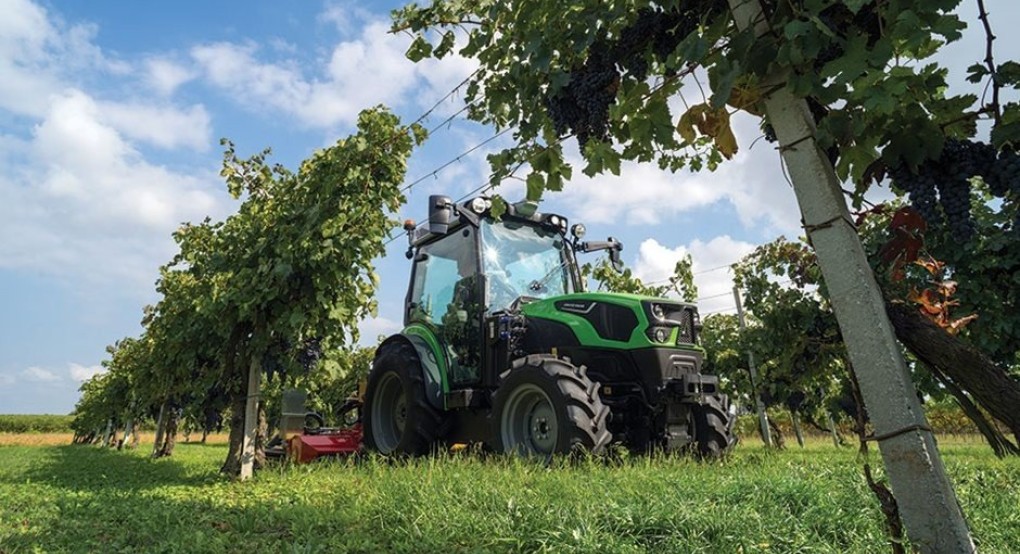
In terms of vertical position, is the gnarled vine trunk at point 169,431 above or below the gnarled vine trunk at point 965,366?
above

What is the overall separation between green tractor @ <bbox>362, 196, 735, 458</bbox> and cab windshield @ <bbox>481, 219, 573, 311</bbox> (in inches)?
0.5

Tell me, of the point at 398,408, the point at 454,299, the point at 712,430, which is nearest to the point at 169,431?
the point at 398,408

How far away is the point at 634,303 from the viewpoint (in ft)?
18.5

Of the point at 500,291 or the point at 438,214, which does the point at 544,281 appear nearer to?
A: the point at 500,291

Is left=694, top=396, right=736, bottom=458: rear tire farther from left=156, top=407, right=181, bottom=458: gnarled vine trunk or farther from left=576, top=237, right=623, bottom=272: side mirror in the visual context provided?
left=156, top=407, right=181, bottom=458: gnarled vine trunk

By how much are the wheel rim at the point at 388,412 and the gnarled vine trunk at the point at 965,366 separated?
6.01 metres

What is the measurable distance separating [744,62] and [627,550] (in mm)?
1894

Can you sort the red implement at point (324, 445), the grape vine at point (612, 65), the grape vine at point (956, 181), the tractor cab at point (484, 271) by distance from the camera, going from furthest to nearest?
1. the red implement at point (324, 445)
2. the tractor cab at point (484, 271)
3. the grape vine at point (612, 65)
4. the grape vine at point (956, 181)

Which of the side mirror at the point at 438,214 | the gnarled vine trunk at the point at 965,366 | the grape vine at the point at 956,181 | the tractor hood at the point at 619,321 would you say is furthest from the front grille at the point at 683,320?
the gnarled vine trunk at the point at 965,366

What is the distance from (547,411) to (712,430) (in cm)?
161

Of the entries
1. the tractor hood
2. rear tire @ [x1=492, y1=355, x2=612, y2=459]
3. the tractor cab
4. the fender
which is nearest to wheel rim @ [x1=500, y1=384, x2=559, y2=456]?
rear tire @ [x1=492, y1=355, x2=612, y2=459]

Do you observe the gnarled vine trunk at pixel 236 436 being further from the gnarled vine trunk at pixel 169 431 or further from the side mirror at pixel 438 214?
the gnarled vine trunk at pixel 169 431

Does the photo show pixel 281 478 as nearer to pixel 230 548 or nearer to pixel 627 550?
pixel 230 548

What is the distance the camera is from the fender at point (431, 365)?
20.8 ft
